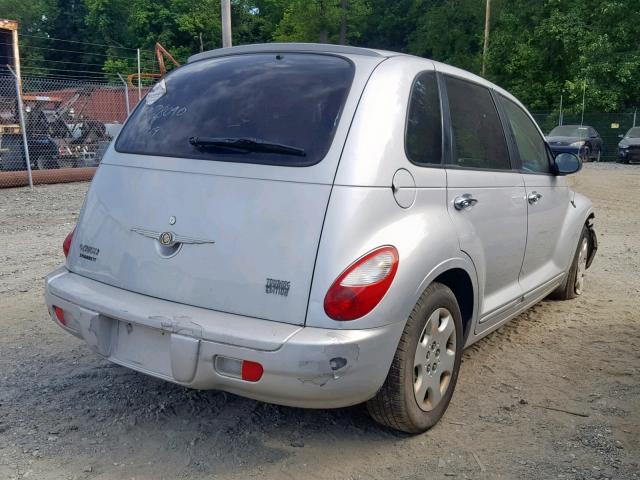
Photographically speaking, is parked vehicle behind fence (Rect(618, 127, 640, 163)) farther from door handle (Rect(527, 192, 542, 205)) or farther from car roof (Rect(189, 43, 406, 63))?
car roof (Rect(189, 43, 406, 63))

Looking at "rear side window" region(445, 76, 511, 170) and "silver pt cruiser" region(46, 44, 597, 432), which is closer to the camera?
"silver pt cruiser" region(46, 44, 597, 432)

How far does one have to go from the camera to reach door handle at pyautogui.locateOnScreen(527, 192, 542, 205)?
4176mm

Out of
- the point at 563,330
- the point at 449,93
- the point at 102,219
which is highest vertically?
the point at 449,93

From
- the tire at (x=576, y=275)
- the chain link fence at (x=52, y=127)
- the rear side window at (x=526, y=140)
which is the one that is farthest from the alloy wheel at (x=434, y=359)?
the chain link fence at (x=52, y=127)

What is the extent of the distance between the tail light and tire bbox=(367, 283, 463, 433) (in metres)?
0.30

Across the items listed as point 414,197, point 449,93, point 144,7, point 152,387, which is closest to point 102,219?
point 152,387

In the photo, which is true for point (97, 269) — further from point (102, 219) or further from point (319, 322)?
point (319, 322)

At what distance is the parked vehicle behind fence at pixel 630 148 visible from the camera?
81.9 ft

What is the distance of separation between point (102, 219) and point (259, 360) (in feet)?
3.82

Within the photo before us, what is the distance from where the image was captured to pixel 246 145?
2.93m

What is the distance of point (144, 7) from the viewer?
4931 cm

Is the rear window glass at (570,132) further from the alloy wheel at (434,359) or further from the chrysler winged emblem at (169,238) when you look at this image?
the chrysler winged emblem at (169,238)

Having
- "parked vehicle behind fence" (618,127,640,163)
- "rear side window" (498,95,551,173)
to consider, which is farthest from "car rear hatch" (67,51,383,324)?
"parked vehicle behind fence" (618,127,640,163)

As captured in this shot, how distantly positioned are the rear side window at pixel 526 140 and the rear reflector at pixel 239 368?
99.2 inches
